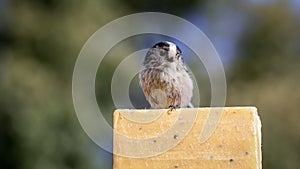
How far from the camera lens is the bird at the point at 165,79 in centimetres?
307

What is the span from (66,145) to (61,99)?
1.46 feet

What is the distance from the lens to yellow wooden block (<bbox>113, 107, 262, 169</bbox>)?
6.09 ft

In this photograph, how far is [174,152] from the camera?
1888 mm

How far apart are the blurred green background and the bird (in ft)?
12.3

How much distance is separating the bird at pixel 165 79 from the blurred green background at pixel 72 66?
Answer: 3738 mm

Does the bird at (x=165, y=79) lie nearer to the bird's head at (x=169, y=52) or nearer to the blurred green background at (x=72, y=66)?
the bird's head at (x=169, y=52)

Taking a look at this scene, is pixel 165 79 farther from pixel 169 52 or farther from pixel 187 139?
pixel 187 139

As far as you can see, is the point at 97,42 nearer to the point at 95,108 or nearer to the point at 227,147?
the point at 95,108

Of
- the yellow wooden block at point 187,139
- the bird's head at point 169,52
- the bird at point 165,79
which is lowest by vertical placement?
the yellow wooden block at point 187,139

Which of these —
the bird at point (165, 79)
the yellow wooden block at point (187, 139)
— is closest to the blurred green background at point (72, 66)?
the bird at point (165, 79)

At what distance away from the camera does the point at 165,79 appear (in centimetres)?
306

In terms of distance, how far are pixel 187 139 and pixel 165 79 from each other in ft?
3.91

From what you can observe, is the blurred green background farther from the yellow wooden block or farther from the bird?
the yellow wooden block

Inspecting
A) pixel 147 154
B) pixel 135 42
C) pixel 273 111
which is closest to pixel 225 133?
pixel 147 154
